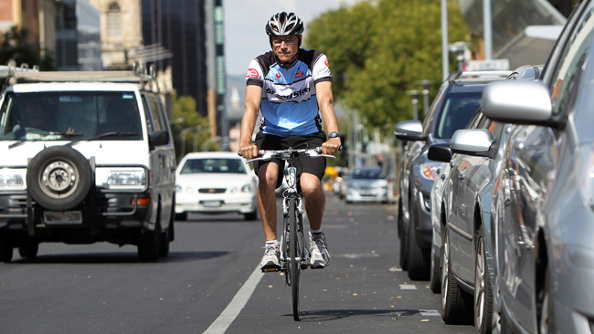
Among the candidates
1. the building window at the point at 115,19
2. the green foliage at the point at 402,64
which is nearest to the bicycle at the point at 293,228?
the green foliage at the point at 402,64

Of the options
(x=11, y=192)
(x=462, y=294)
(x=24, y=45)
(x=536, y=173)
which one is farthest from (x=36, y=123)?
(x=24, y=45)

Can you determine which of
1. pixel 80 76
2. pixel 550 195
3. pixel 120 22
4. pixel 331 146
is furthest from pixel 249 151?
pixel 120 22

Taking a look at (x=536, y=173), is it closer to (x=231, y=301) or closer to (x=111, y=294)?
(x=231, y=301)

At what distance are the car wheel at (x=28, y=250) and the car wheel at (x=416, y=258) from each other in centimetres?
551

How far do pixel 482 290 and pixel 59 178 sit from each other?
7.59 meters

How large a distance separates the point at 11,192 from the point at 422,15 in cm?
4662

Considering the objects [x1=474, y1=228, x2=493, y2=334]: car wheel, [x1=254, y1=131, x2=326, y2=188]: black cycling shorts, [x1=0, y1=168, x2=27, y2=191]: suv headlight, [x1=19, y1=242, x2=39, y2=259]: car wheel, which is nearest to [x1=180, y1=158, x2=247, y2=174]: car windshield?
[x1=19, y1=242, x2=39, y2=259]: car wheel

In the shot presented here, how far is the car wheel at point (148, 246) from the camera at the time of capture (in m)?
14.0

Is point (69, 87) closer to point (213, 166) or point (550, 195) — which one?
point (550, 195)

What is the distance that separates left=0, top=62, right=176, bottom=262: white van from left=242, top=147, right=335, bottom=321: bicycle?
212 inches

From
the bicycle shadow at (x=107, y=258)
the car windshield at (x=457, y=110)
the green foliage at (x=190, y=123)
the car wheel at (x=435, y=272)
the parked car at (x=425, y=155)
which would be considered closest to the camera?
the car wheel at (x=435, y=272)

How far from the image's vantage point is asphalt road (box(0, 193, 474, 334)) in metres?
8.04

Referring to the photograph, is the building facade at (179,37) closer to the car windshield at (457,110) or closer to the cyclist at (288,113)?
the car windshield at (457,110)

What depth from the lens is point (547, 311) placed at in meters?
4.03
